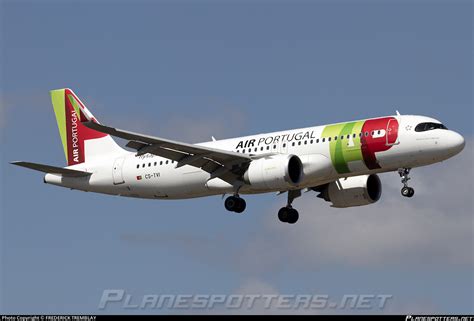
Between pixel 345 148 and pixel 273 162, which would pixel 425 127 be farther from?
pixel 273 162

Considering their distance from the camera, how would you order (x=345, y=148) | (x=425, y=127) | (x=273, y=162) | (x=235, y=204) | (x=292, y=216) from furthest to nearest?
(x=292, y=216) → (x=235, y=204) → (x=273, y=162) → (x=345, y=148) → (x=425, y=127)

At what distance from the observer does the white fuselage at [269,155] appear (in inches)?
2201

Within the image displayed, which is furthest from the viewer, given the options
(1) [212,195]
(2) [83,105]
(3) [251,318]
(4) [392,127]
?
(2) [83,105]

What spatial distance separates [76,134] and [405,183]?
20.4m

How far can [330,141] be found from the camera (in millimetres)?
57156

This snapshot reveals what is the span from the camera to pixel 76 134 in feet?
224

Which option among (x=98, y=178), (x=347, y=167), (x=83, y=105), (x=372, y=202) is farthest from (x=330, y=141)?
(x=83, y=105)

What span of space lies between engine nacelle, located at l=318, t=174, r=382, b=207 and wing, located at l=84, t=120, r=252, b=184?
5794mm

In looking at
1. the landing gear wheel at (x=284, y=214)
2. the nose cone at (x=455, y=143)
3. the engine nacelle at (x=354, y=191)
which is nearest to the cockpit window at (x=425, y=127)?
the nose cone at (x=455, y=143)

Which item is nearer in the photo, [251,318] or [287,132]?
[251,318]

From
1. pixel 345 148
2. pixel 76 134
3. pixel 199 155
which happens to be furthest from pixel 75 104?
pixel 345 148

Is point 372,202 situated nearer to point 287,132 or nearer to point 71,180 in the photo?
point 287,132

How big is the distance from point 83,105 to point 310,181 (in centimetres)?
1697

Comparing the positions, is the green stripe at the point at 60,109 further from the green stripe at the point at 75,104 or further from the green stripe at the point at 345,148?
the green stripe at the point at 345,148
